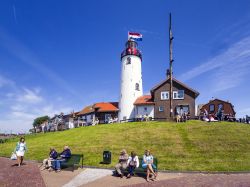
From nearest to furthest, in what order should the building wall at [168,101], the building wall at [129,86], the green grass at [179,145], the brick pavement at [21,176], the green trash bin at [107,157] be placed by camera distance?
the brick pavement at [21,176], the green grass at [179,145], the green trash bin at [107,157], the building wall at [168,101], the building wall at [129,86]

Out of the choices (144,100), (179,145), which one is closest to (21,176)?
(179,145)

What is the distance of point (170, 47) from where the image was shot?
36.3 metres

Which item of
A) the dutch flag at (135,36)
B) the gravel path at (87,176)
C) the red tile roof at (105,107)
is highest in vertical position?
the dutch flag at (135,36)

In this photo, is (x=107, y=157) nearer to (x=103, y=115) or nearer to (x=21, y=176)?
(x=21, y=176)

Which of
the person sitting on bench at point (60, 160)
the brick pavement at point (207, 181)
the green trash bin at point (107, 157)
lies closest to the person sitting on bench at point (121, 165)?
the brick pavement at point (207, 181)

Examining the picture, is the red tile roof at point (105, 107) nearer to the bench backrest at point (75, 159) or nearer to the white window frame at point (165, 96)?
the white window frame at point (165, 96)

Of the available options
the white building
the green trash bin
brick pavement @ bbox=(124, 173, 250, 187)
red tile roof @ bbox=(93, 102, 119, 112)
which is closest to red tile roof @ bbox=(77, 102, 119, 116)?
red tile roof @ bbox=(93, 102, 119, 112)

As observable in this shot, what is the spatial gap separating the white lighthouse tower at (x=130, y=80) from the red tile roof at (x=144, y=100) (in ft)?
3.09

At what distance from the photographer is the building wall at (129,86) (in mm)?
47128

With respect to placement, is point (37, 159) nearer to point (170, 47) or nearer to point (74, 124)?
point (170, 47)

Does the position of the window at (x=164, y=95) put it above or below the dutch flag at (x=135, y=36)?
below

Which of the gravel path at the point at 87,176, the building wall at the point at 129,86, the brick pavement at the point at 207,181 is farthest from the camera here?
the building wall at the point at 129,86

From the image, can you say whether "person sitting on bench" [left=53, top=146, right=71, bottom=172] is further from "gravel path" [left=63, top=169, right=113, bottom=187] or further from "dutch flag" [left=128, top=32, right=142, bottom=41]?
"dutch flag" [left=128, top=32, right=142, bottom=41]

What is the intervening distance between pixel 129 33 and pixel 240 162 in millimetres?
36400
